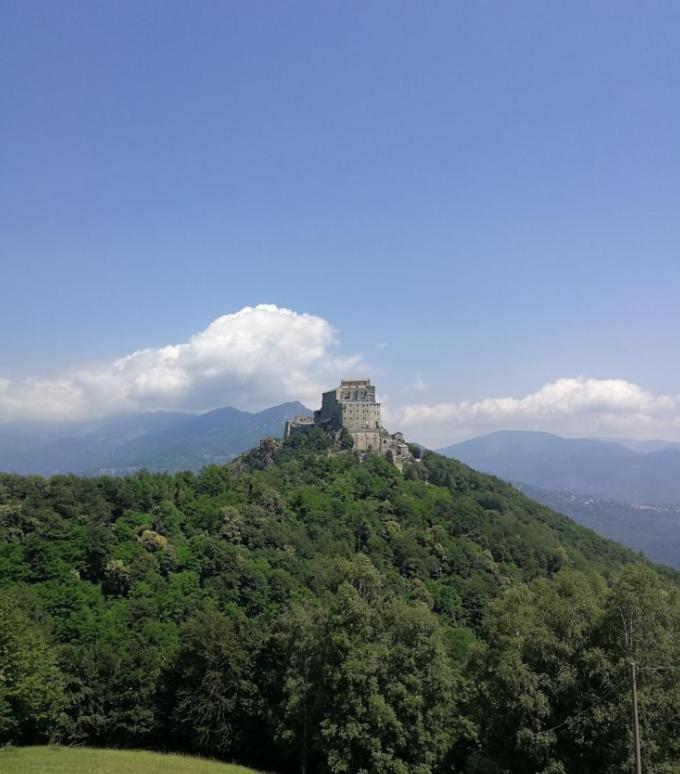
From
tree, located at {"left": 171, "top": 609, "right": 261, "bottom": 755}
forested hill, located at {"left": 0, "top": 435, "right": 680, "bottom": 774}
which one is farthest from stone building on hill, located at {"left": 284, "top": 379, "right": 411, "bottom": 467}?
tree, located at {"left": 171, "top": 609, "right": 261, "bottom": 755}

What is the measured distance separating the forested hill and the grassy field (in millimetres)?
2037

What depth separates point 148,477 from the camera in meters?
74.1

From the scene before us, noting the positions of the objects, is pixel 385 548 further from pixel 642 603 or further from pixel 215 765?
pixel 642 603

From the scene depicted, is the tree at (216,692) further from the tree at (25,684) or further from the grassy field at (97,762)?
the tree at (25,684)

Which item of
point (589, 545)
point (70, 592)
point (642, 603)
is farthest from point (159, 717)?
point (589, 545)

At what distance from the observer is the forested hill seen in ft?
66.0

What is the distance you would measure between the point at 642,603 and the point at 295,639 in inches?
650

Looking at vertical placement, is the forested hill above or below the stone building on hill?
below

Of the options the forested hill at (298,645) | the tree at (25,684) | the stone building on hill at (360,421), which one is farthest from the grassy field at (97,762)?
the stone building on hill at (360,421)

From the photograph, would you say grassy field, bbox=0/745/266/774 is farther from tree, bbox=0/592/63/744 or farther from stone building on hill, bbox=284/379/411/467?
stone building on hill, bbox=284/379/411/467

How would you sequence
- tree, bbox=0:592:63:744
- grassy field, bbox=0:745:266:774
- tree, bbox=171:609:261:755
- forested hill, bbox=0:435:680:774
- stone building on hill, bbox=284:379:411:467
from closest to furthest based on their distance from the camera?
forested hill, bbox=0:435:680:774 < grassy field, bbox=0:745:266:774 < tree, bbox=0:592:63:744 < tree, bbox=171:609:261:755 < stone building on hill, bbox=284:379:411:467

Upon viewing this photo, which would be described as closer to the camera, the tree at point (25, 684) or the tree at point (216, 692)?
the tree at point (25, 684)

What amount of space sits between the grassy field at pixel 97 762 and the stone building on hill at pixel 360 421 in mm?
79940

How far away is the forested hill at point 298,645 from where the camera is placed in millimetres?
20125
